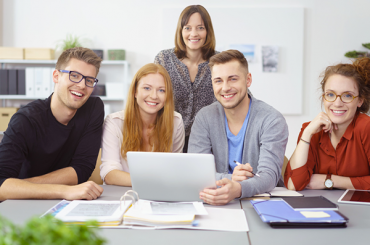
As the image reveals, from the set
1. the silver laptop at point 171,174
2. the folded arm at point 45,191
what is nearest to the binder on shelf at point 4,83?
the folded arm at point 45,191

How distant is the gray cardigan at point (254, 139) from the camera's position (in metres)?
1.52

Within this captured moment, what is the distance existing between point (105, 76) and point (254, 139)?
111 inches

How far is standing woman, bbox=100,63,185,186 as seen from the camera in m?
1.82

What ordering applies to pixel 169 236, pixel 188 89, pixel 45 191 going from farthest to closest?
pixel 188 89, pixel 45 191, pixel 169 236

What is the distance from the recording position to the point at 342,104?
1.61 m

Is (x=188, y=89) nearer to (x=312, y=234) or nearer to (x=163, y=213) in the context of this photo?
(x=163, y=213)

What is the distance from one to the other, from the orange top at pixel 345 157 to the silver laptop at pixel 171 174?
1.94 ft

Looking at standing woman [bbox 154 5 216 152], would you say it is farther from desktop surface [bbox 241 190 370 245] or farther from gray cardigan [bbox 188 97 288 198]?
desktop surface [bbox 241 190 370 245]

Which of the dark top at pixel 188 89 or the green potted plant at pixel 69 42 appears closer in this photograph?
the dark top at pixel 188 89

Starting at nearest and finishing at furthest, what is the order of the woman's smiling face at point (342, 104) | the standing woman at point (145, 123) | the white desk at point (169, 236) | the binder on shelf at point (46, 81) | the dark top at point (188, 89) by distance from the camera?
the white desk at point (169, 236) → the woman's smiling face at point (342, 104) → the standing woman at point (145, 123) → the dark top at point (188, 89) → the binder on shelf at point (46, 81)

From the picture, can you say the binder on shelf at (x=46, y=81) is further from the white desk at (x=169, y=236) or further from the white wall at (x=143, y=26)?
the white desk at (x=169, y=236)

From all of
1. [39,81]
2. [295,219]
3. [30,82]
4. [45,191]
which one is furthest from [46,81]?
[295,219]

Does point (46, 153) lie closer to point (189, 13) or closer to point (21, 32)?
point (189, 13)

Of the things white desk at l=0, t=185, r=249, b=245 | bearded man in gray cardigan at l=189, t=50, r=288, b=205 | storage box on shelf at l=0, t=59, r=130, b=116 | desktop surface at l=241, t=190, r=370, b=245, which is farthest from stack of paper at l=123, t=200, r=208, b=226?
storage box on shelf at l=0, t=59, r=130, b=116
